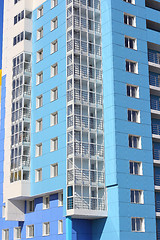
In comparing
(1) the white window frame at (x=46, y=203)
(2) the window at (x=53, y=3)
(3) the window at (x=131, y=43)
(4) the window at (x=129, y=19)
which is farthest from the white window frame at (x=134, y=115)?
(2) the window at (x=53, y=3)

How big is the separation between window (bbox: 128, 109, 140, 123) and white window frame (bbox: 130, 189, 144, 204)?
23.0 feet

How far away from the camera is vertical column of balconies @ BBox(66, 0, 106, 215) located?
4309cm

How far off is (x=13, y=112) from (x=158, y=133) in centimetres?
1626

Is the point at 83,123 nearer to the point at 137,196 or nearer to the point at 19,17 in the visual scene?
the point at 137,196

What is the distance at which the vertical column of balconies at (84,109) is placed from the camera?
43.1 metres


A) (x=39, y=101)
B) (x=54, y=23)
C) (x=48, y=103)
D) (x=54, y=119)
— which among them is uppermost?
(x=54, y=23)

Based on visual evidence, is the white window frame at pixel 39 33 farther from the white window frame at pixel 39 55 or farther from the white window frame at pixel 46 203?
the white window frame at pixel 46 203

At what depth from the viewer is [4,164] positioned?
5350cm

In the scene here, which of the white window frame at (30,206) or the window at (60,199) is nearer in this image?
the window at (60,199)

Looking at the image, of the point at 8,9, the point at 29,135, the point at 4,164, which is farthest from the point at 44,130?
the point at 8,9

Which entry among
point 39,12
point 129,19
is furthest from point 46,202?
point 39,12

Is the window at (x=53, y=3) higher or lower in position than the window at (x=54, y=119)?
higher

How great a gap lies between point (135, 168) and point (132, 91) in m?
7.91

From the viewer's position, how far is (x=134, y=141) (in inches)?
1781
